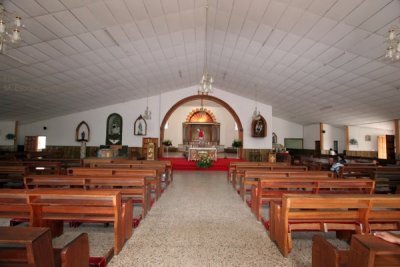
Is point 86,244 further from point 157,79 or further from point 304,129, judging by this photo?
point 304,129

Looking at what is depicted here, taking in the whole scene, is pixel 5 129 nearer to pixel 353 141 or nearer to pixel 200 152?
pixel 200 152

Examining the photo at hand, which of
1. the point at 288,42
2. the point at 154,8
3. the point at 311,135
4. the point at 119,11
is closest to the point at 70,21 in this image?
the point at 119,11

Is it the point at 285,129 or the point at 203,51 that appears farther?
the point at 285,129

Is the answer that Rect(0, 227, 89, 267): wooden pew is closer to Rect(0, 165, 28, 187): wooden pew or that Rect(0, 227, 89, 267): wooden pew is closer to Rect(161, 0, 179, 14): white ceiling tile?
Rect(0, 165, 28, 187): wooden pew

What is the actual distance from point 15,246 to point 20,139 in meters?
12.4

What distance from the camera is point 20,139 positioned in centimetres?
1078

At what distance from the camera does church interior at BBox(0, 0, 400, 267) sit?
6.83 ft

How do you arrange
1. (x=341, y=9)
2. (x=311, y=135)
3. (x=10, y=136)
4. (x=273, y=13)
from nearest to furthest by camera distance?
1. (x=341, y=9)
2. (x=273, y=13)
3. (x=10, y=136)
4. (x=311, y=135)

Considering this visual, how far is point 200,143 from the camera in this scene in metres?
10.6

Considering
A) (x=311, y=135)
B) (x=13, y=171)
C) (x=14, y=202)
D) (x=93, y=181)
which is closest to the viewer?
(x=14, y=202)

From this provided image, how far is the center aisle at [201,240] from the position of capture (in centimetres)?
204

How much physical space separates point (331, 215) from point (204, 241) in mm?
1350

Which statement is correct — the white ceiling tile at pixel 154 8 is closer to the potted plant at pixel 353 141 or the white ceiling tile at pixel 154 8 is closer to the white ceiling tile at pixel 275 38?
the white ceiling tile at pixel 275 38

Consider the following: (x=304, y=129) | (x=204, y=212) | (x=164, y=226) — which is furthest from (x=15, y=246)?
(x=304, y=129)
